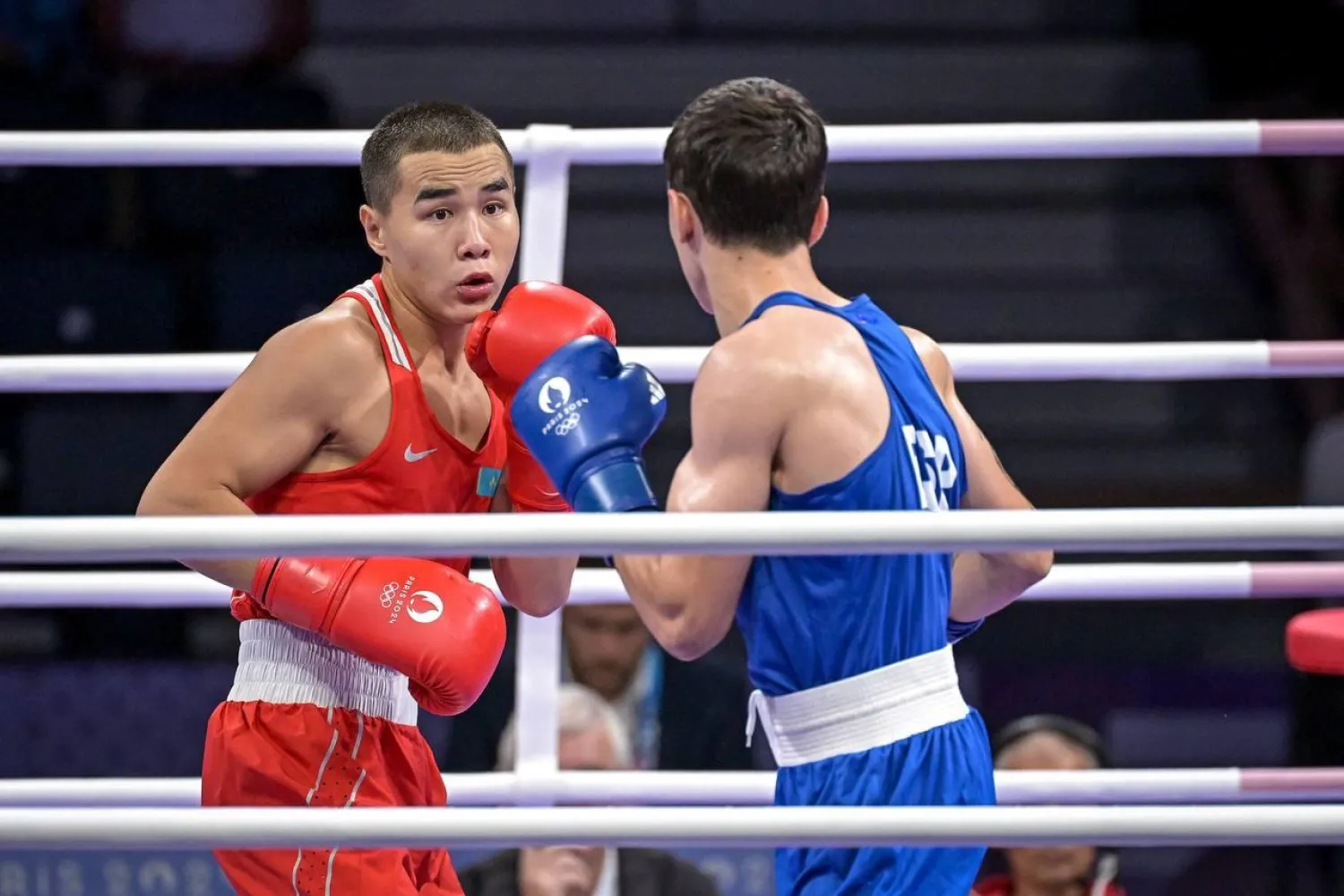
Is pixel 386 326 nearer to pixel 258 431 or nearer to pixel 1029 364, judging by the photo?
pixel 258 431

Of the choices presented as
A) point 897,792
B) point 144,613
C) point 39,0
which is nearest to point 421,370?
point 897,792

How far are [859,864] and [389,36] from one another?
4143 millimetres

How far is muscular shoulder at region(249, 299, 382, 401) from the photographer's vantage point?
5.88ft

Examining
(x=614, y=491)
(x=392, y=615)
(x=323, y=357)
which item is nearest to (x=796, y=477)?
(x=614, y=491)

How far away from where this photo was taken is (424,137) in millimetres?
1896

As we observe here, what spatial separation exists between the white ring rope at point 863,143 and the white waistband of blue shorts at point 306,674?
0.72 meters

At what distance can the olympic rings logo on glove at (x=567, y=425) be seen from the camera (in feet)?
5.24

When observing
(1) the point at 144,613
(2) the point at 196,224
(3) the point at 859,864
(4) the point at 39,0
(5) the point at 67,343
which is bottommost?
(3) the point at 859,864

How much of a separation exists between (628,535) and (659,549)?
0.03m

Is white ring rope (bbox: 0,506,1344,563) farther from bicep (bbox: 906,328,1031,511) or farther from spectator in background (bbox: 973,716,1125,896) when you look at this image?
spectator in background (bbox: 973,716,1125,896)

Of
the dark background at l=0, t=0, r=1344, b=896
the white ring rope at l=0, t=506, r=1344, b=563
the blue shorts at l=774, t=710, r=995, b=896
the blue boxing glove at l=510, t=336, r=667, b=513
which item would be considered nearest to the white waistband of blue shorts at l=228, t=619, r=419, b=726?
the blue boxing glove at l=510, t=336, r=667, b=513

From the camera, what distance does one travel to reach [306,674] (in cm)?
182

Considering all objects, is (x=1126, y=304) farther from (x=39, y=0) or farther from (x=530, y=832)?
(x=530, y=832)

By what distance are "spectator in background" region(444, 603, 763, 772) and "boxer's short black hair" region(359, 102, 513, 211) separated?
1.28 meters
